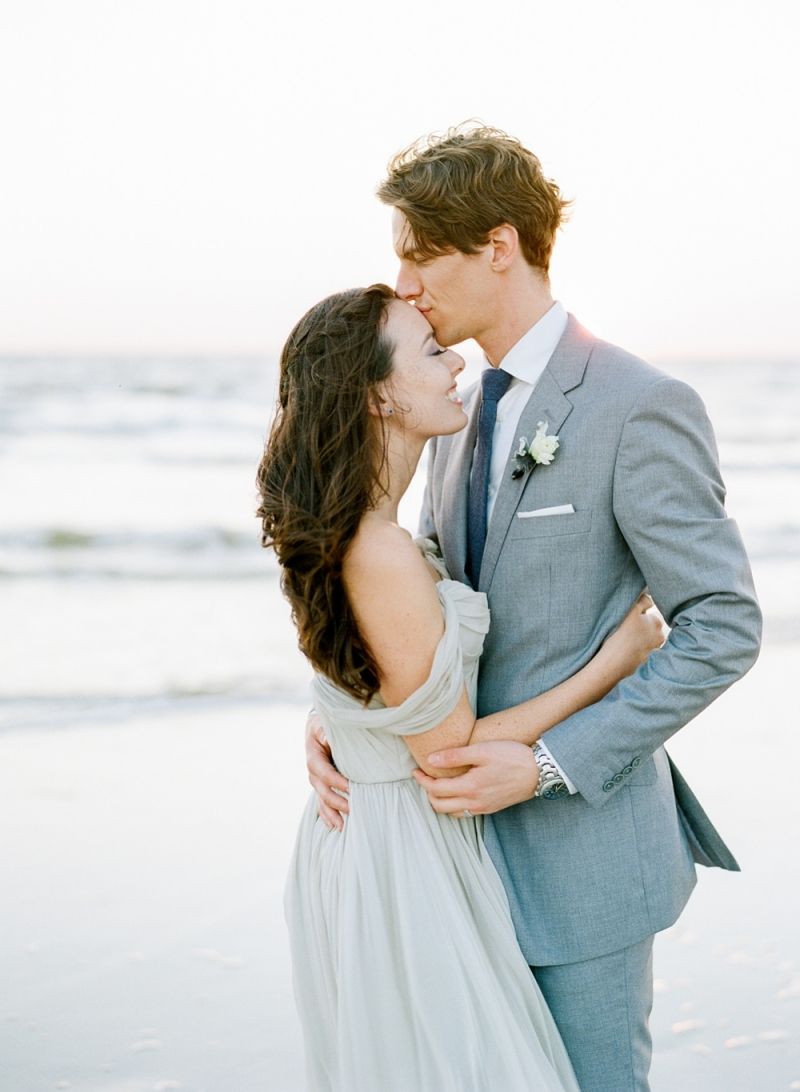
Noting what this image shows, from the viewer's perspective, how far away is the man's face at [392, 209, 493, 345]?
100 inches

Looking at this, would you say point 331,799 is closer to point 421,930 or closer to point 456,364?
point 421,930

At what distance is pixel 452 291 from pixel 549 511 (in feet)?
1.69

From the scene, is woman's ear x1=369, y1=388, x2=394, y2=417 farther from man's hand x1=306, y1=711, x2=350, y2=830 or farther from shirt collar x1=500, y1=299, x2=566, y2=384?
man's hand x1=306, y1=711, x2=350, y2=830

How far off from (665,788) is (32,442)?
16902 millimetres

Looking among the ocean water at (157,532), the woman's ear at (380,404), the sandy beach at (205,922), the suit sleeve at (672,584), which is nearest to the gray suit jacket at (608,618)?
the suit sleeve at (672,584)

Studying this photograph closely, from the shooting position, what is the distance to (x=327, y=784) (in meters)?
2.56

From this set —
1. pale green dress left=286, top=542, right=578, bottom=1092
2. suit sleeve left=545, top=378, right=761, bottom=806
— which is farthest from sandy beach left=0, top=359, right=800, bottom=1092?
suit sleeve left=545, top=378, right=761, bottom=806

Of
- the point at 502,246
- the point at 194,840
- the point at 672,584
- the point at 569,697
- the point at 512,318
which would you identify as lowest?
the point at 194,840

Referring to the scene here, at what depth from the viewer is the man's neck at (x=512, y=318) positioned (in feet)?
8.52

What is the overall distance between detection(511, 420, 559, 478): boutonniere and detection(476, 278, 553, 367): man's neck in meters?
0.26

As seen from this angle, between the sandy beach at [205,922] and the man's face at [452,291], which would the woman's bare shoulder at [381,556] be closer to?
the man's face at [452,291]

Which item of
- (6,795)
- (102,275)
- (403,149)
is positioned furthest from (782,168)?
(403,149)

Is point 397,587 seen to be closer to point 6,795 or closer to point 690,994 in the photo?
point 690,994

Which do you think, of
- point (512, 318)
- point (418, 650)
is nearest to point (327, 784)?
point (418, 650)
